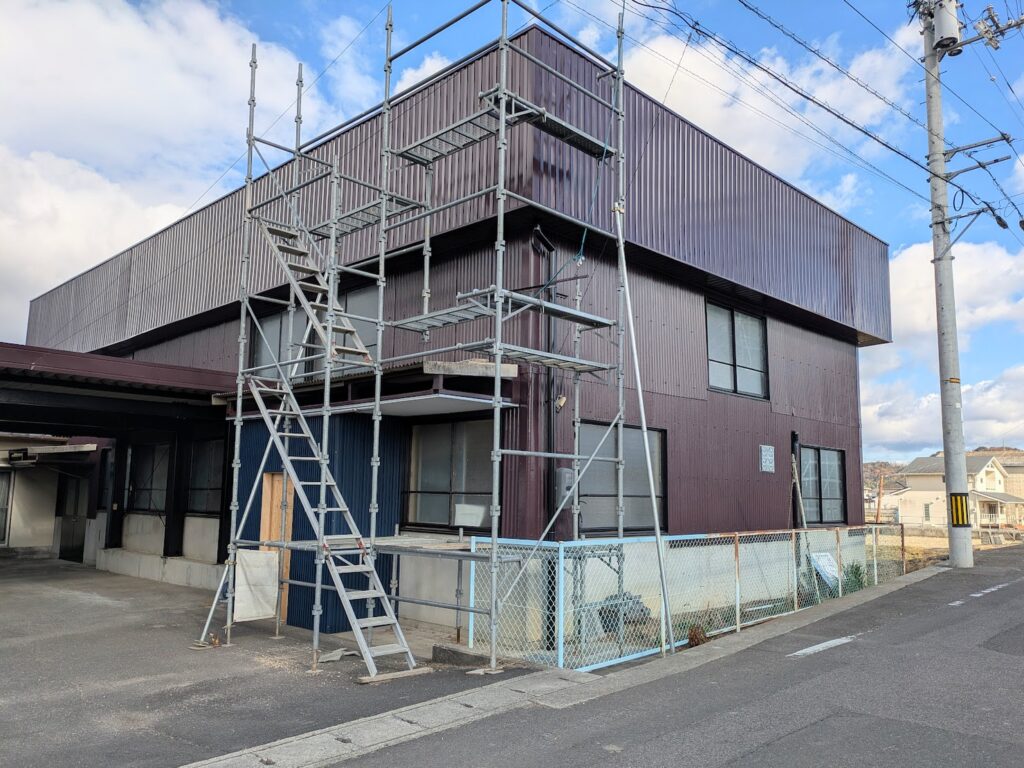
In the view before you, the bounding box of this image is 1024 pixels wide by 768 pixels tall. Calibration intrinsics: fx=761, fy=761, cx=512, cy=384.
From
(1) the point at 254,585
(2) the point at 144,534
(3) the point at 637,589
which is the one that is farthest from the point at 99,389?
(3) the point at 637,589

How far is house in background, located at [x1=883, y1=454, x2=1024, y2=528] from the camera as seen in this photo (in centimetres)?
6250

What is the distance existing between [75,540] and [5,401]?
1200cm

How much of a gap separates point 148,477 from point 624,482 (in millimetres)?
14019

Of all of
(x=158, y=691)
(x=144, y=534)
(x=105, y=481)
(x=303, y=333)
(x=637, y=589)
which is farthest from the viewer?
(x=105, y=481)

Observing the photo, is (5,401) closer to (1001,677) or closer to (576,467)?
(576,467)

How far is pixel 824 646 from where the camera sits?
361 inches

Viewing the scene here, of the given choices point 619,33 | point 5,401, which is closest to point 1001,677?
point 619,33

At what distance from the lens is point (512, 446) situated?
1083cm

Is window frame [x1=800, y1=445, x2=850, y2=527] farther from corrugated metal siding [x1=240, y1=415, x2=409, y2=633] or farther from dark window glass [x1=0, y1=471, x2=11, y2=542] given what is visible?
dark window glass [x1=0, y1=471, x2=11, y2=542]

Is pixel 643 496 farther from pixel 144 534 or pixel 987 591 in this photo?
pixel 144 534

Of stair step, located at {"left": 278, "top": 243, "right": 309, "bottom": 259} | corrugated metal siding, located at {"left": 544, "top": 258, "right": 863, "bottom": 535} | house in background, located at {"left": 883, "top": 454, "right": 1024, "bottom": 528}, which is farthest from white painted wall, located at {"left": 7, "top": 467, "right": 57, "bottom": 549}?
house in background, located at {"left": 883, "top": 454, "right": 1024, "bottom": 528}

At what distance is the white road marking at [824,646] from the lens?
8.88 meters

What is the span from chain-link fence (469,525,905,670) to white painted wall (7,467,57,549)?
23065mm

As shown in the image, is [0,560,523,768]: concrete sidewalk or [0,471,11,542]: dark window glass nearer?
[0,560,523,768]: concrete sidewalk
